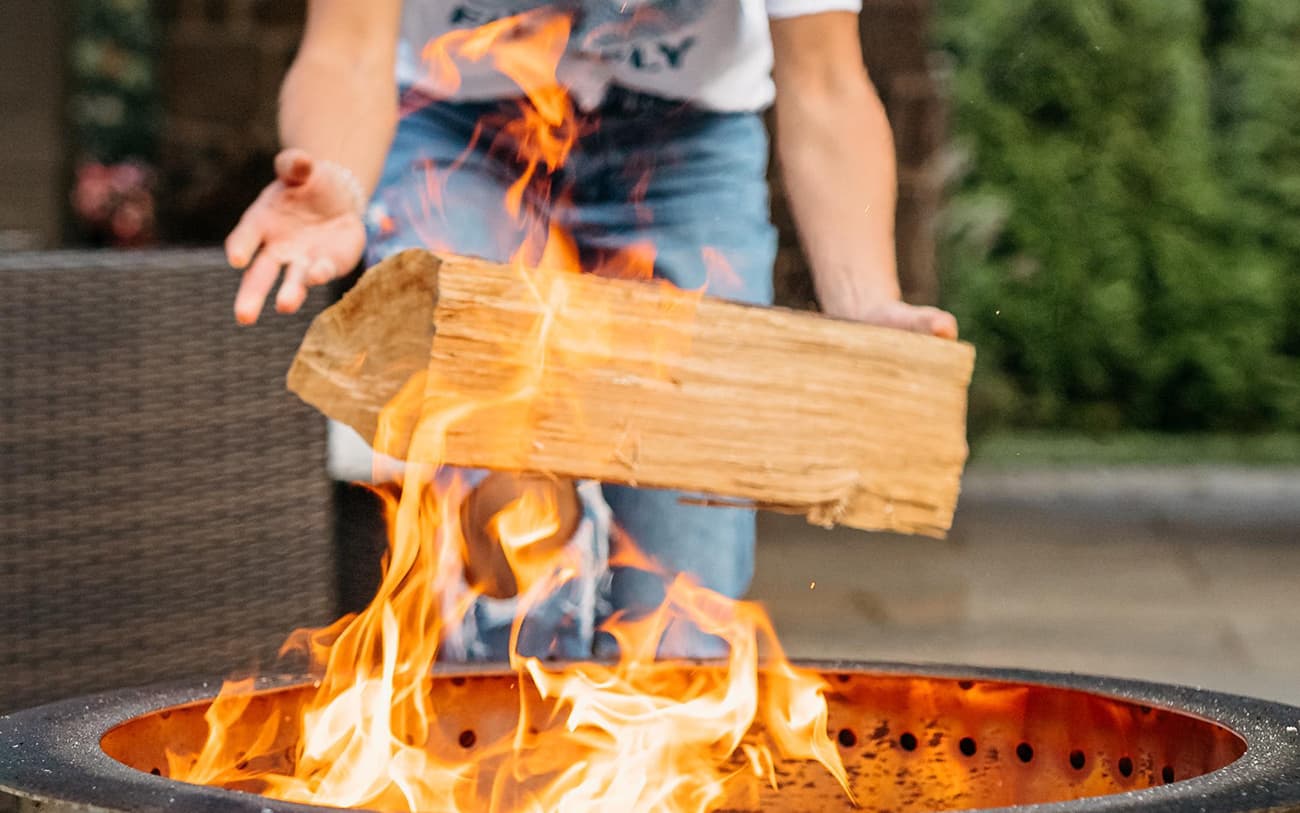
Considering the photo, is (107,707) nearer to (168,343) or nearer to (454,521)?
(454,521)

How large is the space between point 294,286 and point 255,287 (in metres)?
0.03

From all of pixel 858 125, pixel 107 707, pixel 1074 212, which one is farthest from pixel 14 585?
pixel 1074 212

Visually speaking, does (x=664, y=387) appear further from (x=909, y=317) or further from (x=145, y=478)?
(x=145, y=478)

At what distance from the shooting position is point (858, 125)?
2.04 m

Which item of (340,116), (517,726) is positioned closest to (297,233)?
(340,116)

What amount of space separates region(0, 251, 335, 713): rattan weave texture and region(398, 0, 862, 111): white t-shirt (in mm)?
437

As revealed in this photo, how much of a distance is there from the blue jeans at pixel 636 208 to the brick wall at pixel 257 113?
3137 millimetres

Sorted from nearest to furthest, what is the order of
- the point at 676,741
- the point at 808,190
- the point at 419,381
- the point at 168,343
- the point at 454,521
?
1. the point at 419,381
2. the point at 676,741
3. the point at 454,521
4. the point at 808,190
5. the point at 168,343

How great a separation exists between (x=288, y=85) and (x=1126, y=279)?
590 cm

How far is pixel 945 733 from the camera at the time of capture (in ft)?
5.34

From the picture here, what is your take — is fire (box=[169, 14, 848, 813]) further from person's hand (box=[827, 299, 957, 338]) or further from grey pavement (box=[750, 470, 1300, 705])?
grey pavement (box=[750, 470, 1300, 705])

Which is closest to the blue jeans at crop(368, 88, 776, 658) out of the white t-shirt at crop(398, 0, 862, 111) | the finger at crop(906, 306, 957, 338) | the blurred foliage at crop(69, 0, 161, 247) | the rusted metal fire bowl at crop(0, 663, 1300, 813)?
the white t-shirt at crop(398, 0, 862, 111)

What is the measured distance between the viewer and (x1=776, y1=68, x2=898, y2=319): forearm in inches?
75.7

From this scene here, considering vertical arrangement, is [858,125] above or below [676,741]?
above
